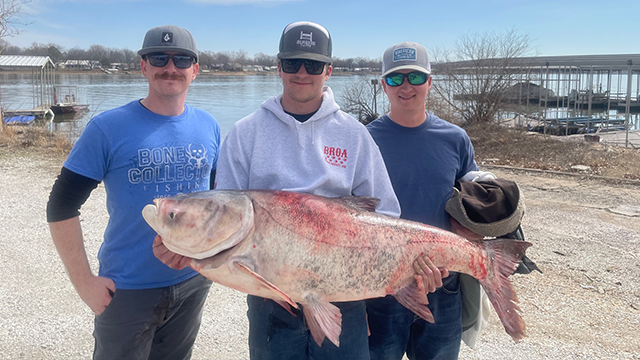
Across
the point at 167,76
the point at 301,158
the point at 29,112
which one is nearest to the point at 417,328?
the point at 301,158

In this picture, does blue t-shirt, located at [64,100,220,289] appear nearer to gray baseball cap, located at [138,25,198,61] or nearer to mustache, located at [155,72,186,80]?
mustache, located at [155,72,186,80]

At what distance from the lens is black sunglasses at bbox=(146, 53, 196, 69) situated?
3.05 m

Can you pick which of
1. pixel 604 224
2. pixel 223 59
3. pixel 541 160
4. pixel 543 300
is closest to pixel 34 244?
pixel 543 300

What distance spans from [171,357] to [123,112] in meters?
1.69

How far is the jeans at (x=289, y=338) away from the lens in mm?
2500

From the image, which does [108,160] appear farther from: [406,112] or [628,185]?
[628,185]

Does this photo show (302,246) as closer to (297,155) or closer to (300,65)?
(297,155)

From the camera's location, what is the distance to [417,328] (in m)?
3.12

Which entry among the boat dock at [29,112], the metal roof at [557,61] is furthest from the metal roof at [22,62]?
the metal roof at [557,61]

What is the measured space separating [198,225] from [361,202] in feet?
2.87

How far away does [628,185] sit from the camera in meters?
10.5

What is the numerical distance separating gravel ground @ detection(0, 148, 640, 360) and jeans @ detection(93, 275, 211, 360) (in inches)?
48.0

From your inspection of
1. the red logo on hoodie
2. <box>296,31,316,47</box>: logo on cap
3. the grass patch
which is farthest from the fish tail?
the grass patch

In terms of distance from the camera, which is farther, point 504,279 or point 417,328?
point 417,328
